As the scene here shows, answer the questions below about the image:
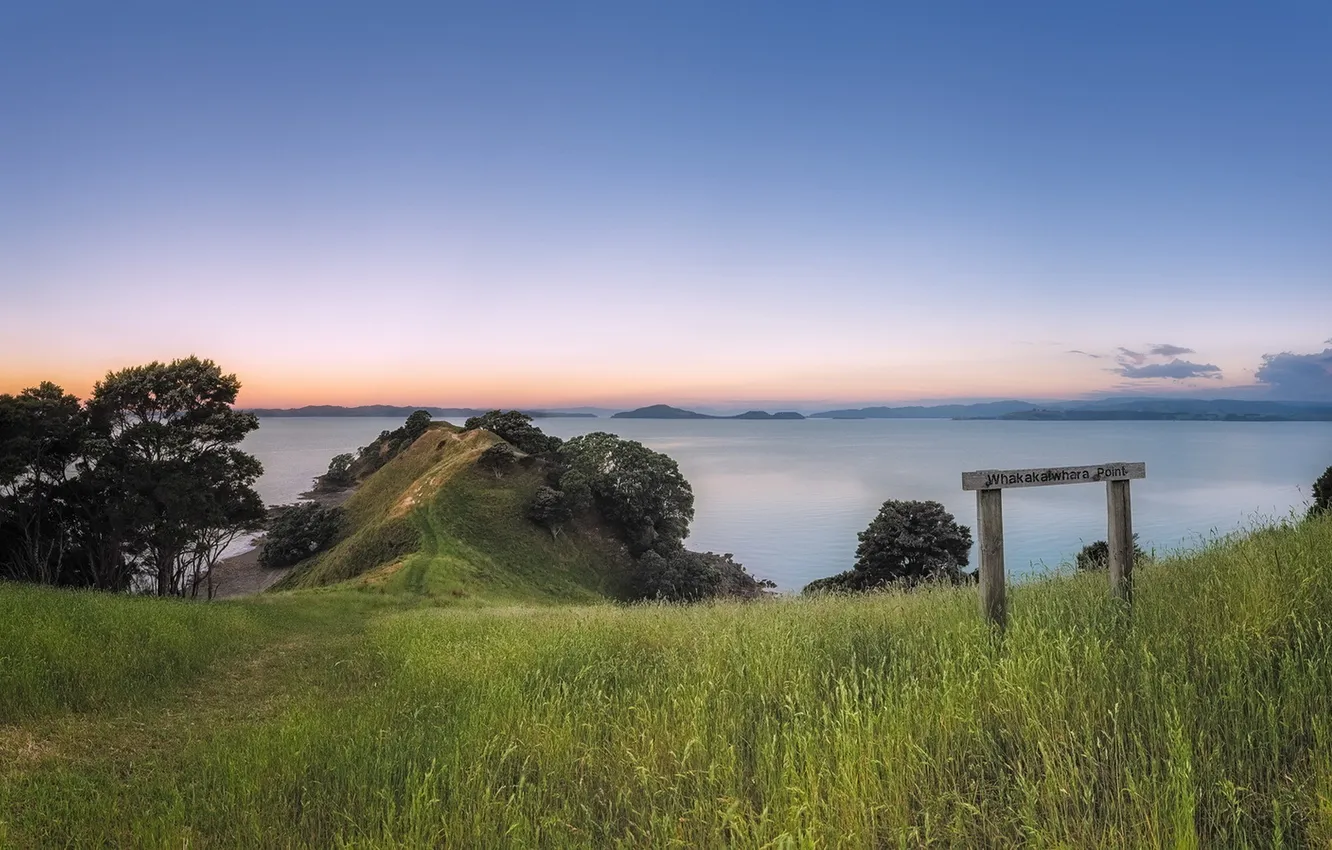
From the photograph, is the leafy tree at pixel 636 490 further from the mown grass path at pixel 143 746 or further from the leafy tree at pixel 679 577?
the mown grass path at pixel 143 746

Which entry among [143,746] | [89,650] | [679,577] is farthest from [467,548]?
[143,746]

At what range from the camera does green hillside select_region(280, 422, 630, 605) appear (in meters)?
43.4

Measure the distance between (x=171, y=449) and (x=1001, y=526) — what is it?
1383 inches

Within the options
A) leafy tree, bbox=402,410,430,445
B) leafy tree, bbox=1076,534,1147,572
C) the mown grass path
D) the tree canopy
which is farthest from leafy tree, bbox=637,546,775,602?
leafy tree, bbox=402,410,430,445

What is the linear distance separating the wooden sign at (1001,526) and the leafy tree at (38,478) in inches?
1391

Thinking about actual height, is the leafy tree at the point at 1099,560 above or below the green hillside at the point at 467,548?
above

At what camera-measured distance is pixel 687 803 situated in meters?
4.57

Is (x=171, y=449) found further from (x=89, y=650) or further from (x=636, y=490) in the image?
(x=636, y=490)

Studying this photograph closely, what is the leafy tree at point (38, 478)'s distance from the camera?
90.5 feet

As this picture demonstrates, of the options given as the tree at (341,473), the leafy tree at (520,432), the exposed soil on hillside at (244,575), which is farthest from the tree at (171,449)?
the tree at (341,473)

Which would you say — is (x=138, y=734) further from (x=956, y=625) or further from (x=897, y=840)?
(x=956, y=625)

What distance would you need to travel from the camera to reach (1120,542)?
742cm

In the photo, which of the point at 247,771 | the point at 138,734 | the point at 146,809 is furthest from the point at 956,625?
the point at 138,734

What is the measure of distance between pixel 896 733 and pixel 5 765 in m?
8.45
